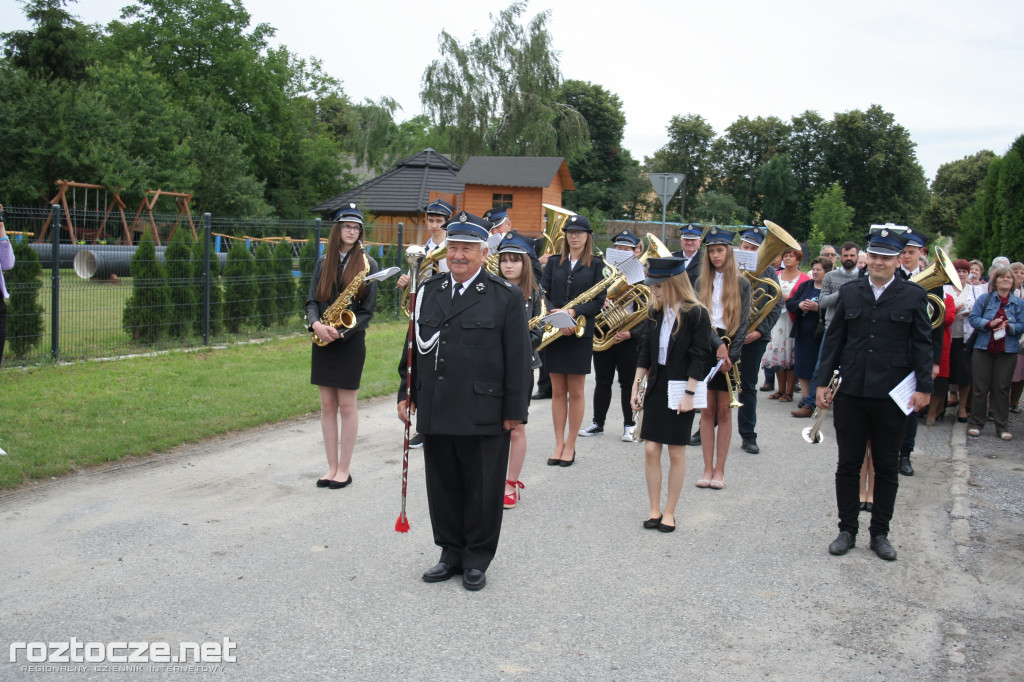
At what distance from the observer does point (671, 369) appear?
18.8 feet

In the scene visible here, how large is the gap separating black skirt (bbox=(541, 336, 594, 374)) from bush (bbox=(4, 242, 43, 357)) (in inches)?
291

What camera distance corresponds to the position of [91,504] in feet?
18.8

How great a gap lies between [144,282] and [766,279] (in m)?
8.88

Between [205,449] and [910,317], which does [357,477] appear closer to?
[205,449]

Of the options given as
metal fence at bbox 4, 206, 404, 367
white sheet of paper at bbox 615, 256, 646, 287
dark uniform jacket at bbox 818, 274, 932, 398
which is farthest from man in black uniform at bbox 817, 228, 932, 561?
metal fence at bbox 4, 206, 404, 367

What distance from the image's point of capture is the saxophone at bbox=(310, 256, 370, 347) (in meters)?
6.26

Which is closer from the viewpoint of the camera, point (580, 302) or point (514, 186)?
point (580, 302)

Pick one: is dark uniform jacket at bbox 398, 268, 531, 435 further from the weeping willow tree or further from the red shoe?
the weeping willow tree

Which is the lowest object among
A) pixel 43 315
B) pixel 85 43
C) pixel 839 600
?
pixel 839 600

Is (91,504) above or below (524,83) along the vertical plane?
below

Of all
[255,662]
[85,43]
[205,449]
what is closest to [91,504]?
[205,449]

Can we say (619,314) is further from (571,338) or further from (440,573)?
(440,573)

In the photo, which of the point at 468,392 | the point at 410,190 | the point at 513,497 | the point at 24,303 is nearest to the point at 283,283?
the point at 24,303

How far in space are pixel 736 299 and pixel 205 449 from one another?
4795 mm
